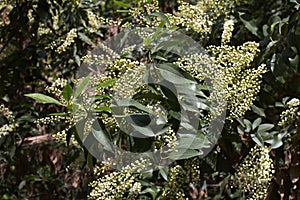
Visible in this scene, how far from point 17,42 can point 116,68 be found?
4.86ft

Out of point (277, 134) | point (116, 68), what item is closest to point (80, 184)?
point (277, 134)

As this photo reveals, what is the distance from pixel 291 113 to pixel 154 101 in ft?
1.89

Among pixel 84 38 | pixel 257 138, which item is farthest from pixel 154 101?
pixel 84 38

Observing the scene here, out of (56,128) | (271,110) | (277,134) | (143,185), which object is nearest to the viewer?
(143,185)

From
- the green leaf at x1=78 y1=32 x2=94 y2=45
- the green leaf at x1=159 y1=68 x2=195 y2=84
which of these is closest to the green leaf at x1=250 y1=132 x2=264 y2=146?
the green leaf at x1=159 y1=68 x2=195 y2=84

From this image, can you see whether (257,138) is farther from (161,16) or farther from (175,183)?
(161,16)

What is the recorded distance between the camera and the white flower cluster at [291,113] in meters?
1.79

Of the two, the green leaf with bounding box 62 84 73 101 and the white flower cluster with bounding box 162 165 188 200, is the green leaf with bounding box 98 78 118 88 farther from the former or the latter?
the white flower cluster with bounding box 162 165 188 200

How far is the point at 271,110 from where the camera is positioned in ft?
7.79

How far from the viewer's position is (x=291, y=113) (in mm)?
1812

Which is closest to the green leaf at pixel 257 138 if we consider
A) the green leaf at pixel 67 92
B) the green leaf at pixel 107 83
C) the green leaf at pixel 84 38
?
the green leaf at pixel 107 83

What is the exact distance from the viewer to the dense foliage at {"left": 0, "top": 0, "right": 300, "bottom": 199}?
4.57 feet

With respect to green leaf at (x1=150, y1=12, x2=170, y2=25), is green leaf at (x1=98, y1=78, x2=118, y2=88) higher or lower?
lower

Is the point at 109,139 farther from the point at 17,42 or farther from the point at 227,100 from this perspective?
the point at 17,42
